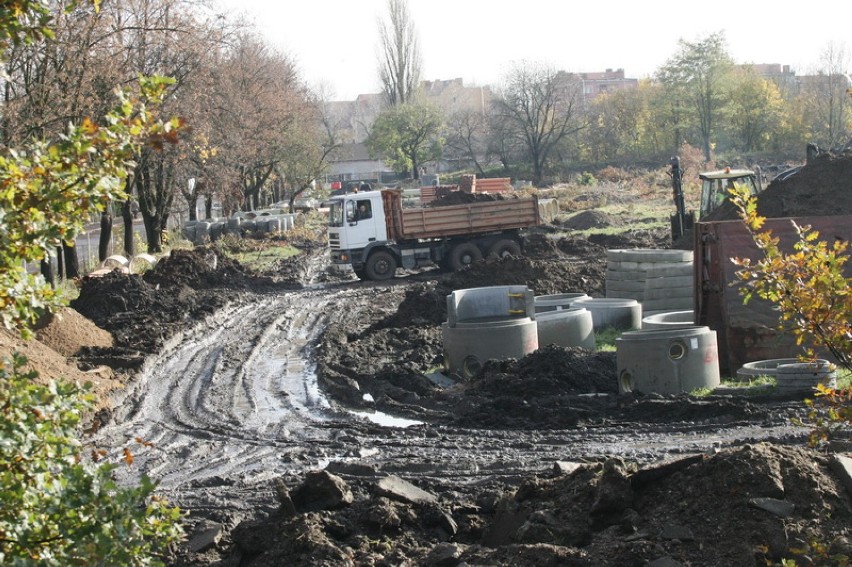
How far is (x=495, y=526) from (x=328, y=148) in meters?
63.4

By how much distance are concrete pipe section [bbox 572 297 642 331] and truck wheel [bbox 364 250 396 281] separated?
45.4ft

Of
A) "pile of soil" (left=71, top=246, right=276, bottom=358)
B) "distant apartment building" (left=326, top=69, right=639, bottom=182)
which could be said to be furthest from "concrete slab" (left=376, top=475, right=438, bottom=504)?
"distant apartment building" (left=326, top=69, right=639, bottom=182)

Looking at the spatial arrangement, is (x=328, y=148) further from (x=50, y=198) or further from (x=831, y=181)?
(x=50, y=198)

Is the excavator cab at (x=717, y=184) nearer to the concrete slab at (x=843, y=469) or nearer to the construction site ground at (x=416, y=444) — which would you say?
the construction site ground at (x=416, y=444)

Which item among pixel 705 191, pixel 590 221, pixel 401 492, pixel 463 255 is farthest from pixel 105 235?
pixel 401 492

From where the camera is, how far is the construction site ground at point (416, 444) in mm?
6508

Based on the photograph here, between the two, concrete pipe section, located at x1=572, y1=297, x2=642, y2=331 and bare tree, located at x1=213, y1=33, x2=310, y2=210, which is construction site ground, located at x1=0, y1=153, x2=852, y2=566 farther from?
bare tree, located at x1=213, y1=33, x2=310, y2=210

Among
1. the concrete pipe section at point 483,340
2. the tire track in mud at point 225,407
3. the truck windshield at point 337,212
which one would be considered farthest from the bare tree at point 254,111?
the concrete pipe section at point 483,340

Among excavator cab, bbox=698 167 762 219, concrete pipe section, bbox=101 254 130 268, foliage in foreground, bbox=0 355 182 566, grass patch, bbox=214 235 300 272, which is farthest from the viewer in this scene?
grass patch, bbox=214 235 300 272

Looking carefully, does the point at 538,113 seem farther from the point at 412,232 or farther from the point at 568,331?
the point at 568,331

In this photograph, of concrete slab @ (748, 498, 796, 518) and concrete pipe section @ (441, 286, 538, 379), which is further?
concrete pipe section @ (441, 286, 538, 379)

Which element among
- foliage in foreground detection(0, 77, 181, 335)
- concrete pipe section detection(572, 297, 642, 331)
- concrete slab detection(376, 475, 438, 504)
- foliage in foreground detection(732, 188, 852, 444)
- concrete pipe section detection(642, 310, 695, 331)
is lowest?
concrete pipe section detection(572, 297, 642, 331)

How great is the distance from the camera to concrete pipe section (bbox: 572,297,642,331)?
708 inches

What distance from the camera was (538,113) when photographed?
87.4m
